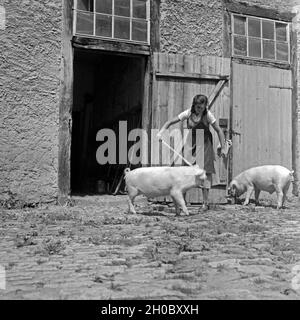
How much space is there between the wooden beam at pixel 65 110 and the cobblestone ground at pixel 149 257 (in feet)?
3.98

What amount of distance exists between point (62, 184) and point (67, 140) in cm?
67

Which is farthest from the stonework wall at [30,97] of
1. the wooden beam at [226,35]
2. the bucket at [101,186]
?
the bucket at [101,186]

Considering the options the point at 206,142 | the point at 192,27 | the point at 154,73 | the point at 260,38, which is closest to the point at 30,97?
the point at 154,73

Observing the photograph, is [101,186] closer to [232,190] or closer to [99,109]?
[99,109]

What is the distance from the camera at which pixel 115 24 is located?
7.42 metres

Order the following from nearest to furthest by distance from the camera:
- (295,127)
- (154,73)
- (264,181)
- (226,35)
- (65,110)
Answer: (65,110), (264,181), (154,73), (226,35), (295,127)

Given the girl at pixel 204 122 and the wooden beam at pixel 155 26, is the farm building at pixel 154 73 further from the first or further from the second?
the girl at pixel 204 122

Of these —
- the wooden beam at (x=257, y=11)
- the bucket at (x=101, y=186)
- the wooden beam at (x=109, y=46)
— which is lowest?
the bucket at (x=101, y=186)

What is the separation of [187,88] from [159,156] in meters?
1.26

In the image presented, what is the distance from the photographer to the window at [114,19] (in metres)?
7.20

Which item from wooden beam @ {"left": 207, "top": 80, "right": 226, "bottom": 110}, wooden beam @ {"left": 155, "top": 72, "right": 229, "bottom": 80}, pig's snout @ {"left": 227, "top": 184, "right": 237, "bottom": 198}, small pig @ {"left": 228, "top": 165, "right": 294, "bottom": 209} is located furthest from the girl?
wooden beam @ {"left": 207, "top": 80, "right": 226, "bottom": 110}

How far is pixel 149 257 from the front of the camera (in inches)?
133

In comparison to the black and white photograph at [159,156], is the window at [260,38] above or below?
above
